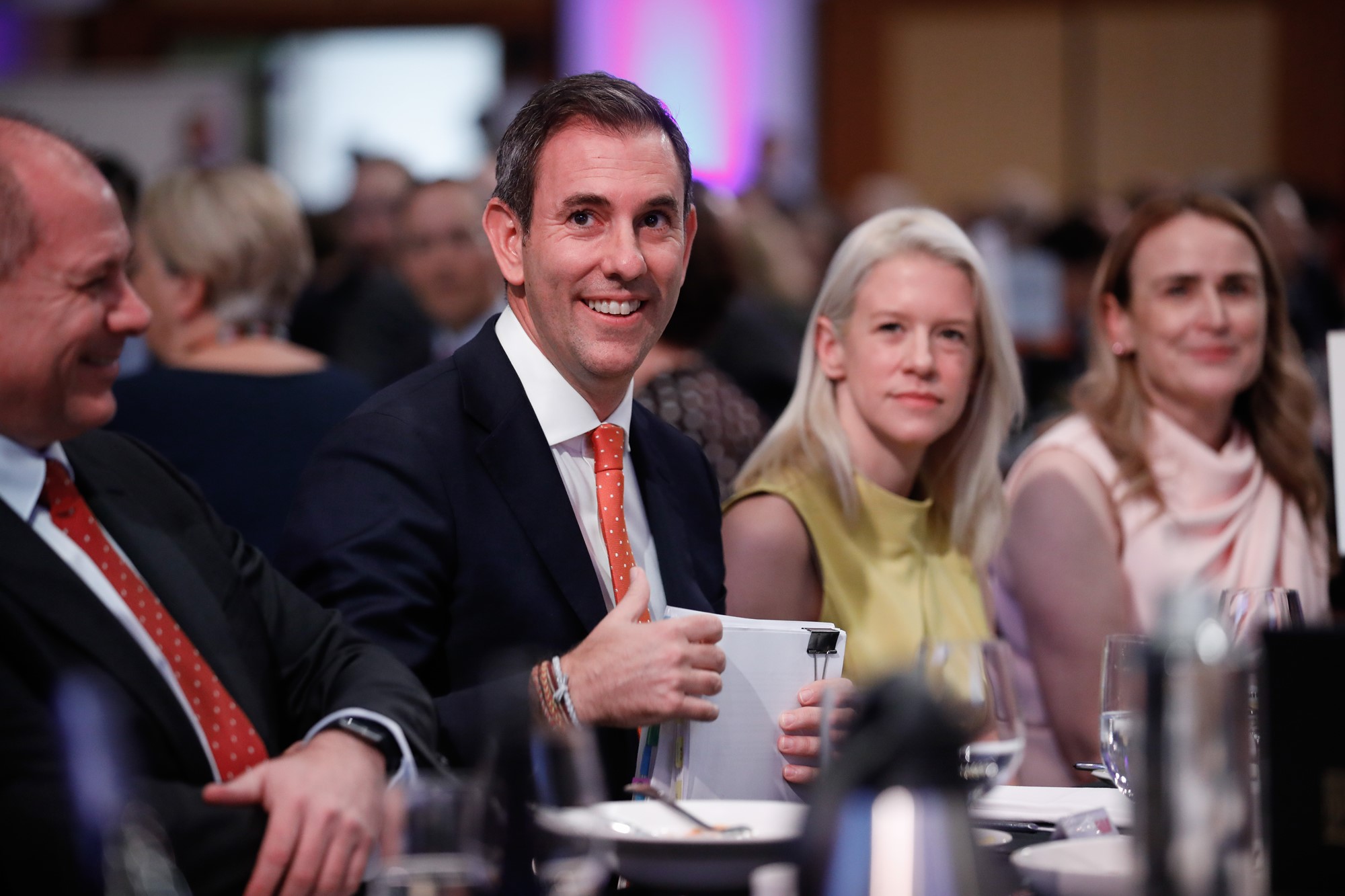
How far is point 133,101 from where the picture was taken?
9078mm

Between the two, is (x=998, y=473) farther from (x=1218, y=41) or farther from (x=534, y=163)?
(x=1218, y=41)

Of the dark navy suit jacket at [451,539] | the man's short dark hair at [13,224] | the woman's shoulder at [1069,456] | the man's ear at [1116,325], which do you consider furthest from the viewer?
the man's ear at [1116,325]

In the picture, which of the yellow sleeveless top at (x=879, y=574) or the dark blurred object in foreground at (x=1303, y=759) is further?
the yellow sleeveless top at (x=879, y=574)

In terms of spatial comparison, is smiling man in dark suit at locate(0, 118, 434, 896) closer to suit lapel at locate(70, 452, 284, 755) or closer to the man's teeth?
suit lapel at locate(70, 452, 284, 755)

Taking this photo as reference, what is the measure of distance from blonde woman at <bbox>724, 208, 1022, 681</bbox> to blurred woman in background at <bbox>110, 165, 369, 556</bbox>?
1147mm

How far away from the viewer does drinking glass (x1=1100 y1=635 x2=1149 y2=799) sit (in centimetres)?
165

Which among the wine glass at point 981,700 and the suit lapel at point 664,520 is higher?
the suit lapel at point 664,520

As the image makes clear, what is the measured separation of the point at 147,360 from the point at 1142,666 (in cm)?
449

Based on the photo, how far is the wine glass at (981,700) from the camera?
1.40m

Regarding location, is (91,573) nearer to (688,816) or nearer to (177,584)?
(177,584)

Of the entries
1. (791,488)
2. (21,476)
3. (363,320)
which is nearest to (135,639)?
(21,476)

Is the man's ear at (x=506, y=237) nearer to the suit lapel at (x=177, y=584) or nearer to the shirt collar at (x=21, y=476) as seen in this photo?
the suit lapel at (x=177, y=584)

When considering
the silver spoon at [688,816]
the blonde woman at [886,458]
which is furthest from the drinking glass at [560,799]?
the blonde woman at [886,458]

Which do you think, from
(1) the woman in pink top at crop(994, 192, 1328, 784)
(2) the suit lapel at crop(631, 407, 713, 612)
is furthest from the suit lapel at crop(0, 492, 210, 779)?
(1) the woman in pink top at crop(994, 192, 1328, 784)
